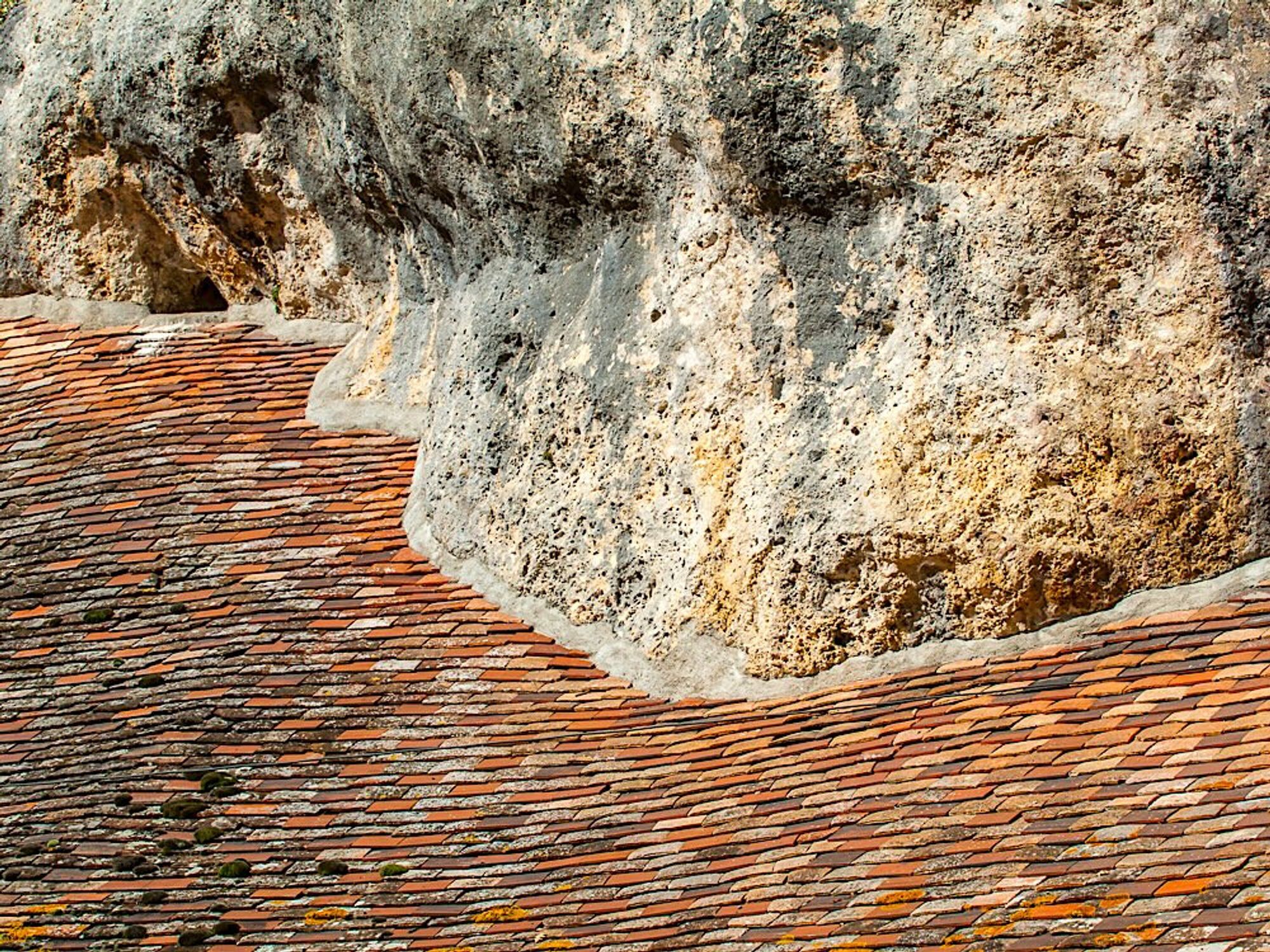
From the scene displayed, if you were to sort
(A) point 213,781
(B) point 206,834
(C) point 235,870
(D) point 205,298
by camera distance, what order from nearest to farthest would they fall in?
(C) point 235,870 → (B) point 206,834 → (A) point 213,781 → (D) point 205,298

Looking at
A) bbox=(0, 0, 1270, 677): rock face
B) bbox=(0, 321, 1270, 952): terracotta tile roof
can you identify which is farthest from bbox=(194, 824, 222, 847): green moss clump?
bbox=(0, 0, 1270, 677): rock face

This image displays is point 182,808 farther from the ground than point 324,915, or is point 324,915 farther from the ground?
point 182,808

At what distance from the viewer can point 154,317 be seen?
47.6 feet

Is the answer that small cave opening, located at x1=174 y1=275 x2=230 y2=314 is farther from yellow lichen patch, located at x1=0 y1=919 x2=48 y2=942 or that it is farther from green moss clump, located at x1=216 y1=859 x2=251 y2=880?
yellow lichen patch, located at x1=0 y1=919 x2=48 y2=942

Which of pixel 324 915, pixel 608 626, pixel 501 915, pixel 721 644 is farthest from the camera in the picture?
pixel 608 626

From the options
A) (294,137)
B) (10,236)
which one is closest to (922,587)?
(294,137)

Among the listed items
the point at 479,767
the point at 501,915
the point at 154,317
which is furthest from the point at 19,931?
the point at 154,317

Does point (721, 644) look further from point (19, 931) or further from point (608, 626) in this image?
point (19, 931)

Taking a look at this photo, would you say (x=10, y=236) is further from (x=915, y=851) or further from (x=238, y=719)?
(x=915, y=851)

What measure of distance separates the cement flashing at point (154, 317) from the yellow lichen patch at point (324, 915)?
5.77m

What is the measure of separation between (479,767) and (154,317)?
18.8 ft

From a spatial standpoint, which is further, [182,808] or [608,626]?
[608,626]

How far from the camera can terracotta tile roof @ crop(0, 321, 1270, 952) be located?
789 centimetres

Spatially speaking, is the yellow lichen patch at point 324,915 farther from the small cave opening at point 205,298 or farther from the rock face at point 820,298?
the small cave opening at point 205,298
